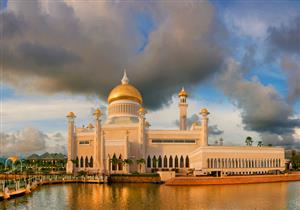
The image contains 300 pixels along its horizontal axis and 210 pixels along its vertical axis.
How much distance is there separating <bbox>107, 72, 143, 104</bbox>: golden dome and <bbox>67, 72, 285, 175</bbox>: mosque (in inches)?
8.4

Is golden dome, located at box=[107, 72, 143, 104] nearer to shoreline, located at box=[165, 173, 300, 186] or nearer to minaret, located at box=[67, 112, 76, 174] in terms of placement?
minaret, located at box=[67, 112, 76, 174]

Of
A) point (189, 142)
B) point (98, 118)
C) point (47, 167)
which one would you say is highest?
point (98, 118)

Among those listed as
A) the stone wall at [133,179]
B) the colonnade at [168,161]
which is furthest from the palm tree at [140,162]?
the stone wall at [133,179]

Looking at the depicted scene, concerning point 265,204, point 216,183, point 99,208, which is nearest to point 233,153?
point 216,183

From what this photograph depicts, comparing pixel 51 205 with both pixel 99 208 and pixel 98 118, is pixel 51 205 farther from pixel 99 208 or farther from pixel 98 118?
pixel 98 118

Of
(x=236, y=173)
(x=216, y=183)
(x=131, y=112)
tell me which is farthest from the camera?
(x=131, y=112)

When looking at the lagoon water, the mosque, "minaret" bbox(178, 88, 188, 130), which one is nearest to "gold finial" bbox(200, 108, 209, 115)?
Answer: the mosque

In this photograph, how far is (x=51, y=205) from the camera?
34.1 m

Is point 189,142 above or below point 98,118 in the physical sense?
below

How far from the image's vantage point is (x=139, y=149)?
7381 centimetres

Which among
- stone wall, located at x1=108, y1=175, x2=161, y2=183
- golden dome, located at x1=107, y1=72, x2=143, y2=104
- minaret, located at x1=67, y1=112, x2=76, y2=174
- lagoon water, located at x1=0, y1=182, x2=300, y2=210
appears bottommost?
stone wall, located at x1=108, y1=175, x2=161, y2=183

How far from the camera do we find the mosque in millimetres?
69625

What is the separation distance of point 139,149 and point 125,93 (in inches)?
534

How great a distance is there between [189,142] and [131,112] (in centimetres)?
1406
